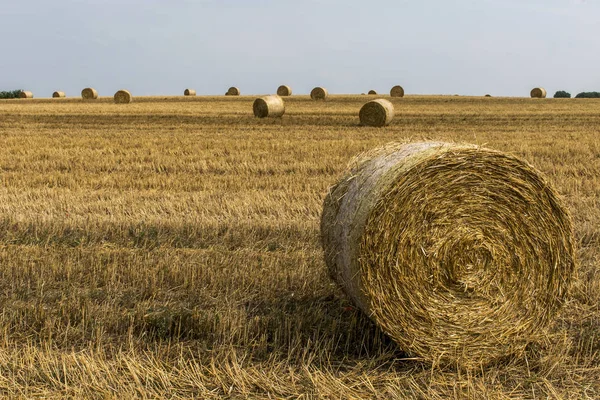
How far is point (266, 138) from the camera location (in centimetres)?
1555

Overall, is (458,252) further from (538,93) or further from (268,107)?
(538,93)

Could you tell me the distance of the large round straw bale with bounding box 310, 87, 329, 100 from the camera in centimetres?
3628

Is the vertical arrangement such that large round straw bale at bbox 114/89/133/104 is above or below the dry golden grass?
above

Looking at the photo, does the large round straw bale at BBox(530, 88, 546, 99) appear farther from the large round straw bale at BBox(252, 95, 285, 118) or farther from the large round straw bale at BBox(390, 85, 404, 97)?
the large round straw bale at BBox(252, 95, 285, 118)

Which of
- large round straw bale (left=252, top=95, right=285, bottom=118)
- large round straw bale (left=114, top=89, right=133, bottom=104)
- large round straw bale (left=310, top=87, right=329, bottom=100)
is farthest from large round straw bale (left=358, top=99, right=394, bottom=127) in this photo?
large round straw bale (left=114, top=89, right=133, bottom=104)

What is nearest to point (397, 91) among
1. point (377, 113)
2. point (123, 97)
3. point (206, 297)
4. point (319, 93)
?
point (319, 93)

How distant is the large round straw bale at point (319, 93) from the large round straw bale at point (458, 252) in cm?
3220

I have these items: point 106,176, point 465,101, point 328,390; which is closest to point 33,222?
point 106,176

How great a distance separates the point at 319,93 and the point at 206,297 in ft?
105

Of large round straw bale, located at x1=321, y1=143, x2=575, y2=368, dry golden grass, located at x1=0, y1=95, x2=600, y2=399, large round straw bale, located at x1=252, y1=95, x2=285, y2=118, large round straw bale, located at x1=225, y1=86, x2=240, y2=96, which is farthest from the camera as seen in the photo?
large round straw bale, located at x1=225, y1=86, x2=240, y2=96

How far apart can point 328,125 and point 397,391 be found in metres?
16.6

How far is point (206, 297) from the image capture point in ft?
17.1

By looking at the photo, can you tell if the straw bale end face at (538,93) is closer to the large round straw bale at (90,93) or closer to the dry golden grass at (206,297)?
the large round straw bale at (90,93)

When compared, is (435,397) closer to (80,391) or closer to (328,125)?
(80,391)
